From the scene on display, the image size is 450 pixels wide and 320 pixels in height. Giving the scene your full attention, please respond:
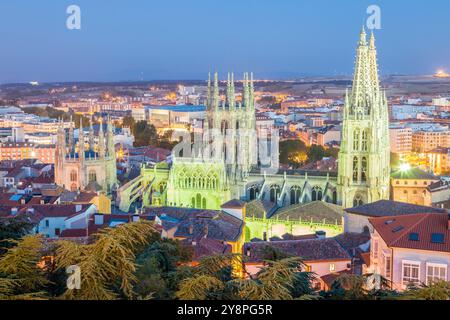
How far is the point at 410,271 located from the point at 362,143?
21725 mm

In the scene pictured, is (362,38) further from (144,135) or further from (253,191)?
(144,135)

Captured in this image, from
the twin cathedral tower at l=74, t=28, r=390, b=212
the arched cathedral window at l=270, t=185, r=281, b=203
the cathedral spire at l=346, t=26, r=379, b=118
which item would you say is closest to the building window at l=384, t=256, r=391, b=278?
Answer: the twin cathedral tower at l=74, t=28, r=390, b=212

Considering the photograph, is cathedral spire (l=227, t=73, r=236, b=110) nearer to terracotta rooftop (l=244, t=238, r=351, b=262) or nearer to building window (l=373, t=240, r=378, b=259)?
terracotta rooftop (l=244, t=238, r=351, b=262)

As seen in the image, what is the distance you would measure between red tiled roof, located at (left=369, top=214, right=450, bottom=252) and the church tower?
17016 mm

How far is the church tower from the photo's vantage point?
44125 mm

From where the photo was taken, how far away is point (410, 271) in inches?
943

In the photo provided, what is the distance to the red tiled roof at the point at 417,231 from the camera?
23852mm

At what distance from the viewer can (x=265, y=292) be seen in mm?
12867

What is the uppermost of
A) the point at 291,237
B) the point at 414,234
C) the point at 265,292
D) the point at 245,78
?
the point at 245,78

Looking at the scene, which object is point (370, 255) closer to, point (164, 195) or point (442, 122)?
point (164, 195)

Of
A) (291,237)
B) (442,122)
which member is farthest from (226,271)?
(442,122)

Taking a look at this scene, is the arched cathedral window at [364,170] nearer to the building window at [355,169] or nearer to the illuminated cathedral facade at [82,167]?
the building window at [355,169]
